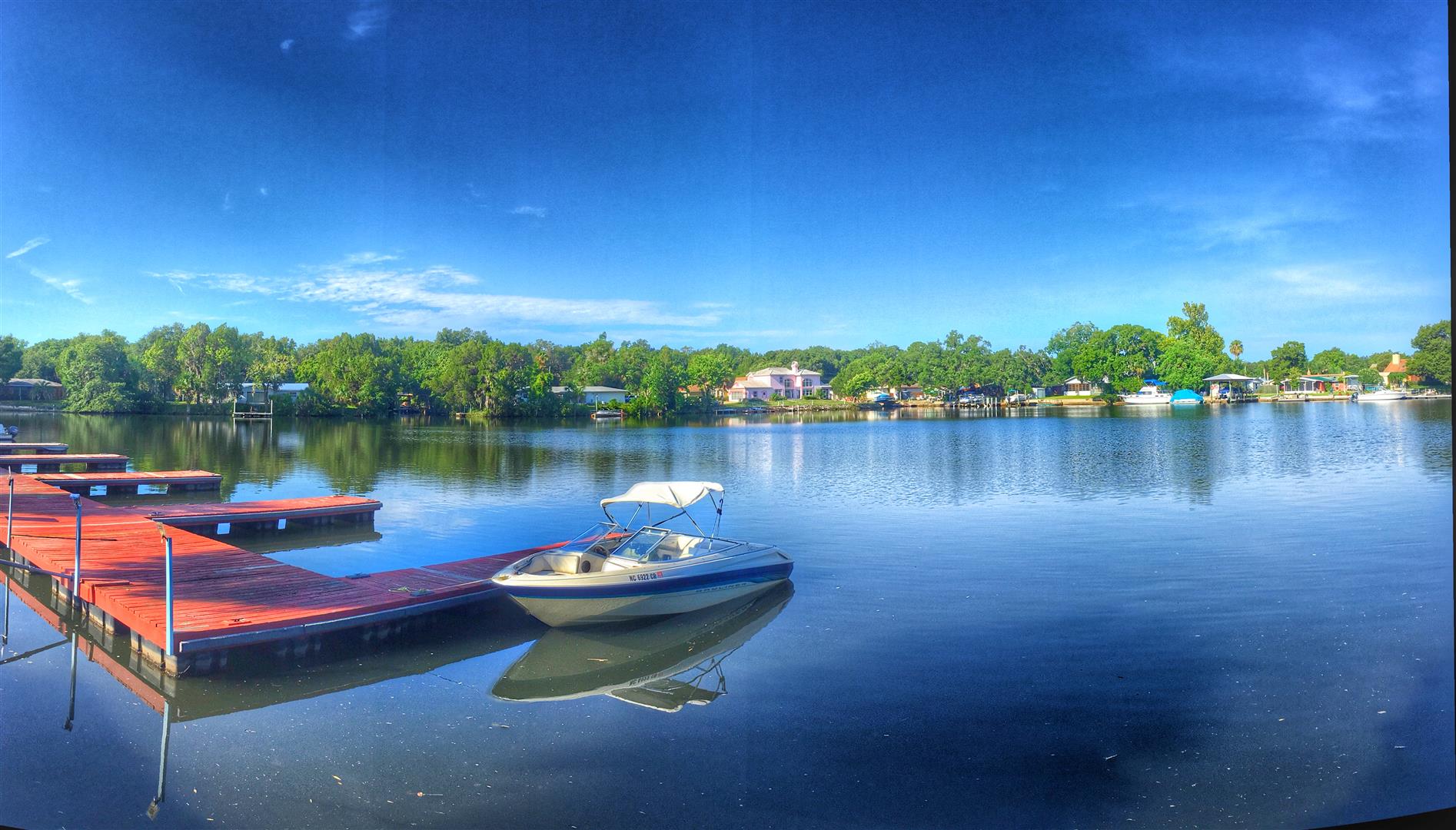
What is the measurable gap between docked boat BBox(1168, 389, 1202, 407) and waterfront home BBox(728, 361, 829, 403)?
3583cm

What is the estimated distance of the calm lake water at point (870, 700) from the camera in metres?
4.61

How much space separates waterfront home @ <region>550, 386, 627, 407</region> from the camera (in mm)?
70125

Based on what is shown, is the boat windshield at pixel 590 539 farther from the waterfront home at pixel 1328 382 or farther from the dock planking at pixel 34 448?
the waterfront home at pixel 1328 382

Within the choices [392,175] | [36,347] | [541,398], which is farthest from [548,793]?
[36,347]

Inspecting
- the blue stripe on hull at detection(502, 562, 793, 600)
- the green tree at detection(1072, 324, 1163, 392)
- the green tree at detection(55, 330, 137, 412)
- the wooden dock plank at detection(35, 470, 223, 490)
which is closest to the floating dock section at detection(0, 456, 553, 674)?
the blue stripe on hull at detection(502, 562, 793, 600)

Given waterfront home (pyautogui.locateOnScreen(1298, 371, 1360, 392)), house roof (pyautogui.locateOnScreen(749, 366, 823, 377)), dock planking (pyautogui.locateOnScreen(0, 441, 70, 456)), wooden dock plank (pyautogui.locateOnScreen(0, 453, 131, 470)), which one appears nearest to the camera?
wooden dock plank (pyautogui.locateOnScreen(0, 453, 131, 470))

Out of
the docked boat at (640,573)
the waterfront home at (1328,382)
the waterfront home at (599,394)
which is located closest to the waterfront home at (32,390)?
the waterfront home at (599,394)

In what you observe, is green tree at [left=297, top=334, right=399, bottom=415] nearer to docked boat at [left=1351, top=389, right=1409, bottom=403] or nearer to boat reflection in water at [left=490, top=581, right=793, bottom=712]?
boat reflection in water at [left=490, top=581, right=793, bottom=712]

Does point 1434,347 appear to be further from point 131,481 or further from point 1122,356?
point 1122,356

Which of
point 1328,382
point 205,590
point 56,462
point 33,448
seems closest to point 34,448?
point 33,448

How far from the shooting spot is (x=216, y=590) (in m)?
7.68

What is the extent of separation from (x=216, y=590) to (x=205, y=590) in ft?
0.29

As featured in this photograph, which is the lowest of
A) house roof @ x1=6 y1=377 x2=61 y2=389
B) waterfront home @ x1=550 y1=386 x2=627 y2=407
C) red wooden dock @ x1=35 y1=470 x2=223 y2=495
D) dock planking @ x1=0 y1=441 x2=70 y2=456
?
red wooden dock @ x1=35 y1=470 x2=223 y2=495

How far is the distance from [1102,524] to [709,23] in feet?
41.9
